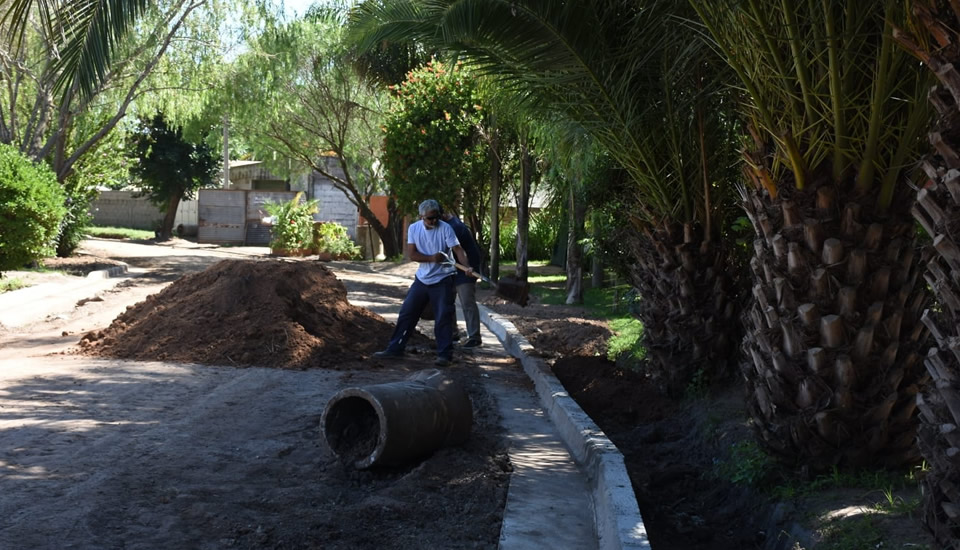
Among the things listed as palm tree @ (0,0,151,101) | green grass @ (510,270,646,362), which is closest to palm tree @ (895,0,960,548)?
palm tree @ (0,0,151,101)

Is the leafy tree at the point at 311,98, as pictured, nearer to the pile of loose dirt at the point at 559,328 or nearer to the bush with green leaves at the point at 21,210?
the bush with green leaves at the point at 21,210

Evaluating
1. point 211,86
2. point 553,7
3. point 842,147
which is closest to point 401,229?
point 211,86

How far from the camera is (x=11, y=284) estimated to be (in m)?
18.1

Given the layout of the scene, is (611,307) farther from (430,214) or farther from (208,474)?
(208,474)

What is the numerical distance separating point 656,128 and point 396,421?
14.4 ft

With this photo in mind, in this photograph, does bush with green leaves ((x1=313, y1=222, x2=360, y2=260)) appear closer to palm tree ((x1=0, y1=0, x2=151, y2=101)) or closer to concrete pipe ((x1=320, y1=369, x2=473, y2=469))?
palm tree ((x1=0, y1=0, x2=151, y2=101))

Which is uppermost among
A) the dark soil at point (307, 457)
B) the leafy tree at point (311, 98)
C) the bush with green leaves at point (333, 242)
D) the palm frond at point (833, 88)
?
the leafy tree at point (311, 98)

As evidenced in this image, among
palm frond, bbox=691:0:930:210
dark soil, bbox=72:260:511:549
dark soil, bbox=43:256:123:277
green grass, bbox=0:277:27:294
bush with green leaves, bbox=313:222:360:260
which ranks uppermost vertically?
palm frond, bbox=691:0:930:210

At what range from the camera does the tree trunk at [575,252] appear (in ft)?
59.2

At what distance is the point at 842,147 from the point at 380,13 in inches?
300

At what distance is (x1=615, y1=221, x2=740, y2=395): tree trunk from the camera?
9.02 meters

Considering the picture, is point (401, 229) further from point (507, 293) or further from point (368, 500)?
point (368, 500)

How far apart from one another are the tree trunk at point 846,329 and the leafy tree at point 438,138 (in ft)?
57.2

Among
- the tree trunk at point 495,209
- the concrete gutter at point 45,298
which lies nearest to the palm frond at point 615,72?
the concrete gutter at point 45,298
